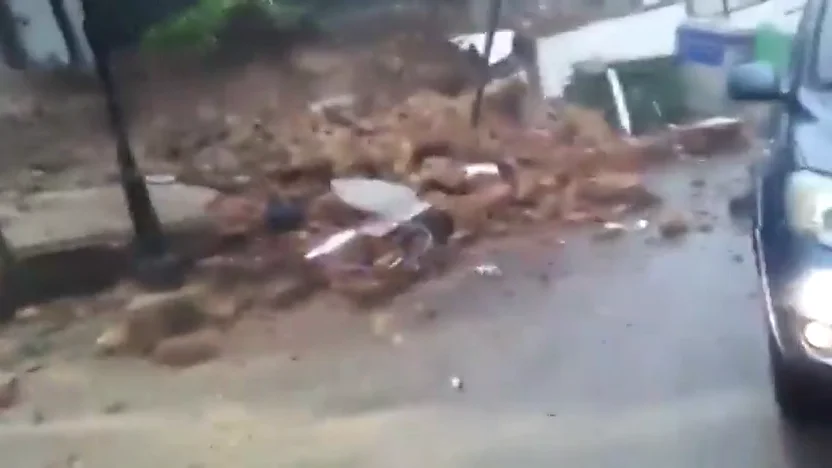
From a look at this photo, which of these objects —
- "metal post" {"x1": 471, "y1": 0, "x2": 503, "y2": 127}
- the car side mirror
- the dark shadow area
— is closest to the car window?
the car side mirror

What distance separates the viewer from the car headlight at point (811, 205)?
7.86 feet

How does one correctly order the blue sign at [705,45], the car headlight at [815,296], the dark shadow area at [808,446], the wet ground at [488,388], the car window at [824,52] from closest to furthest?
the car headlight at [815,296] → the dark shadow area at [808,446] → the car window at [824,52] → the wet ground at [488,388] → the blue sign at [705,45]

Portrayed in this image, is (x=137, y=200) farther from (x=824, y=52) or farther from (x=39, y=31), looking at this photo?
(x=824, y=52)

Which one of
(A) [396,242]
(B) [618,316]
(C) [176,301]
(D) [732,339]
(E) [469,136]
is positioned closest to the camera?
(D) [732,339]

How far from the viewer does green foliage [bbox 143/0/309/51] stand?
432 cm

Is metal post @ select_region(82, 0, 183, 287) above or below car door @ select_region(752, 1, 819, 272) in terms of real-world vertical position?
below

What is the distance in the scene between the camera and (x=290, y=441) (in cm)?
320

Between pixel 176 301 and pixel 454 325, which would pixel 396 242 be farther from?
pixel 176 301

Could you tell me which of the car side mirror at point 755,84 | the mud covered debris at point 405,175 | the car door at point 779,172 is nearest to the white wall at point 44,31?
the mud covered debris at point 405,175

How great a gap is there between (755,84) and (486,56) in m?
2.29

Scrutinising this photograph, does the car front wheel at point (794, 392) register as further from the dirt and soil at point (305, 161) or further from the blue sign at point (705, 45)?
the blue sign at point (705, 45)

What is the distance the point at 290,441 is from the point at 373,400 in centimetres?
34

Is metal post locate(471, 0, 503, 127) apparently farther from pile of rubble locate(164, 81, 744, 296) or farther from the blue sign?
the blue sign

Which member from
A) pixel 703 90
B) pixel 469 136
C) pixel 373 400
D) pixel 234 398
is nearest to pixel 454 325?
pixel 373 400
